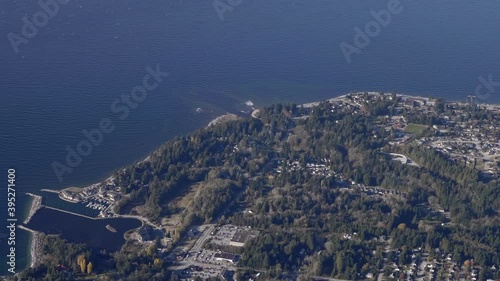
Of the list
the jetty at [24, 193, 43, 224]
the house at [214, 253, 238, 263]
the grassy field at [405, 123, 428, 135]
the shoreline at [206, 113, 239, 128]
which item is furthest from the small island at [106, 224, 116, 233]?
the grassy field at [405, 123, 428, 135]

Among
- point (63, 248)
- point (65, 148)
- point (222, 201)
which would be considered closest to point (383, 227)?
point (222, 201)

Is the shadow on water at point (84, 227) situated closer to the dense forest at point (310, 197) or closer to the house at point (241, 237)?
the dense forest at point (310, 197)

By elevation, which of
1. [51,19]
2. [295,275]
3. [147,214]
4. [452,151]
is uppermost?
[51,19]

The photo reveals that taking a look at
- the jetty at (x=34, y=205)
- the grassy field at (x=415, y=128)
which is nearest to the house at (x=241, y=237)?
the jetty at (x=34, y=205)

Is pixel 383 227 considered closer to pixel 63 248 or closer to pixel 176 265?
pixel 176 265

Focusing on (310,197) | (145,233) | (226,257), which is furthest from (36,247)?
(310,197)

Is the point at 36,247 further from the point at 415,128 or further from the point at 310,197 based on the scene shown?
the point at 415,128

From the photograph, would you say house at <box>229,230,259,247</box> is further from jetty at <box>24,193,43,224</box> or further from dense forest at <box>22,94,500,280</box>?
jetty at <box>24,193,43,224</box>
